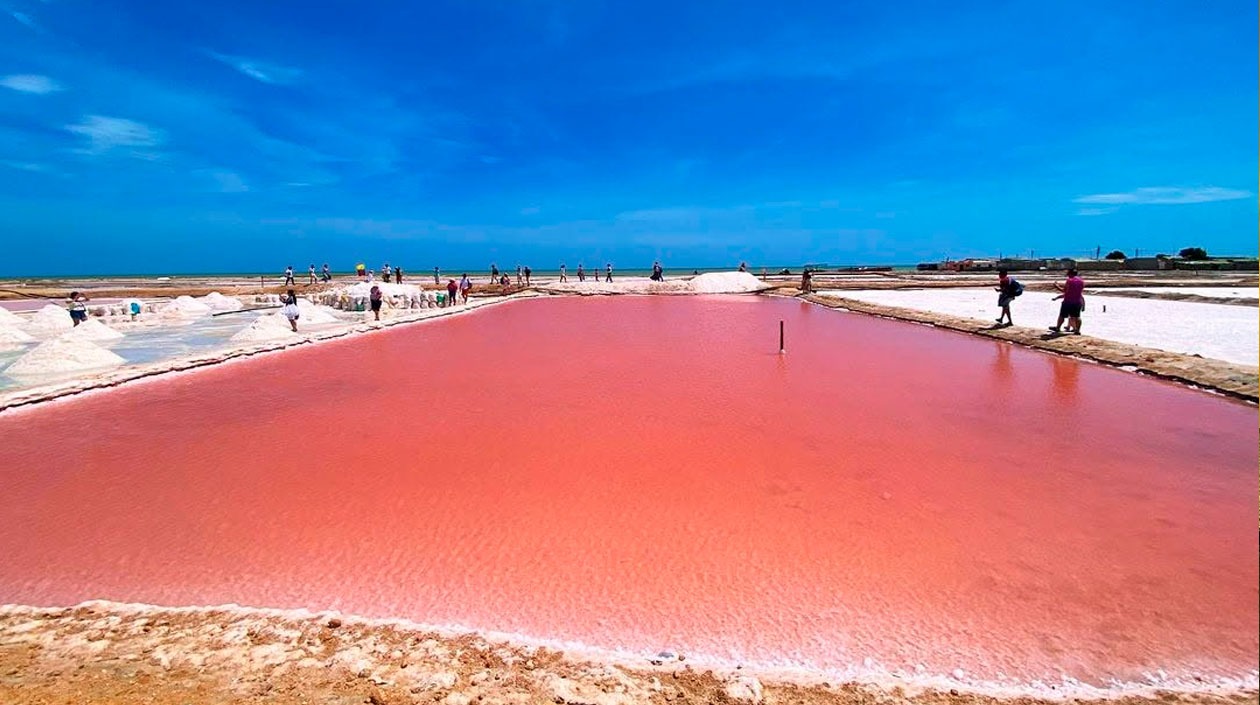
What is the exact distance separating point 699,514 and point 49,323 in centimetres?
2311

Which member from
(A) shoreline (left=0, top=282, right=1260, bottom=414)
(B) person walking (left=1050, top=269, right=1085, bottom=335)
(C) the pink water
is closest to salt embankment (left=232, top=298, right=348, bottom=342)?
(A) shoreline (left=0, top=282, right=1260, bottom=414)

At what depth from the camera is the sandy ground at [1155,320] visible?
11.9m

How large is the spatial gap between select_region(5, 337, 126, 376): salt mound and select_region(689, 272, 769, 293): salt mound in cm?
2856

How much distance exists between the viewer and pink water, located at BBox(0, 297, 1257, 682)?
341 cm

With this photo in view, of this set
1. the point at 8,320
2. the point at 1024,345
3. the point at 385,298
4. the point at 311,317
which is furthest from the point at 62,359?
the point at 1024,345

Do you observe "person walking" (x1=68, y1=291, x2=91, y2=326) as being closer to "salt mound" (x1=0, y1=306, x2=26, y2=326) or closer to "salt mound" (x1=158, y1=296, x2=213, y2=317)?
"salt mound" (x1=0, y1=306, x2=26, y2=326)

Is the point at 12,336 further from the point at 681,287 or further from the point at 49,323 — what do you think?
the point at 681,287

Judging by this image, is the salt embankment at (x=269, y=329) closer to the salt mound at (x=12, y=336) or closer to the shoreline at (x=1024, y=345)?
the shoreline at (x=1024, y=345)

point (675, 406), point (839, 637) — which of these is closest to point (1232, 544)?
point (839, 637)

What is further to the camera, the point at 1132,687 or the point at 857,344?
the point at 857,344

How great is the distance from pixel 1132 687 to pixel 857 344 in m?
12.1

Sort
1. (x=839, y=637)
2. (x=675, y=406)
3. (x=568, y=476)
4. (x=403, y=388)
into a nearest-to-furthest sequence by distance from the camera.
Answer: (x=839, y=637) < (x=568, y=476) < (x=675, y=406) < (x=403, y=388)

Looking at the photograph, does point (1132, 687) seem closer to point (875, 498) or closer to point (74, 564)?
point (875, 498)

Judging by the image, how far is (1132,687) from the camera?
9.40 feet
